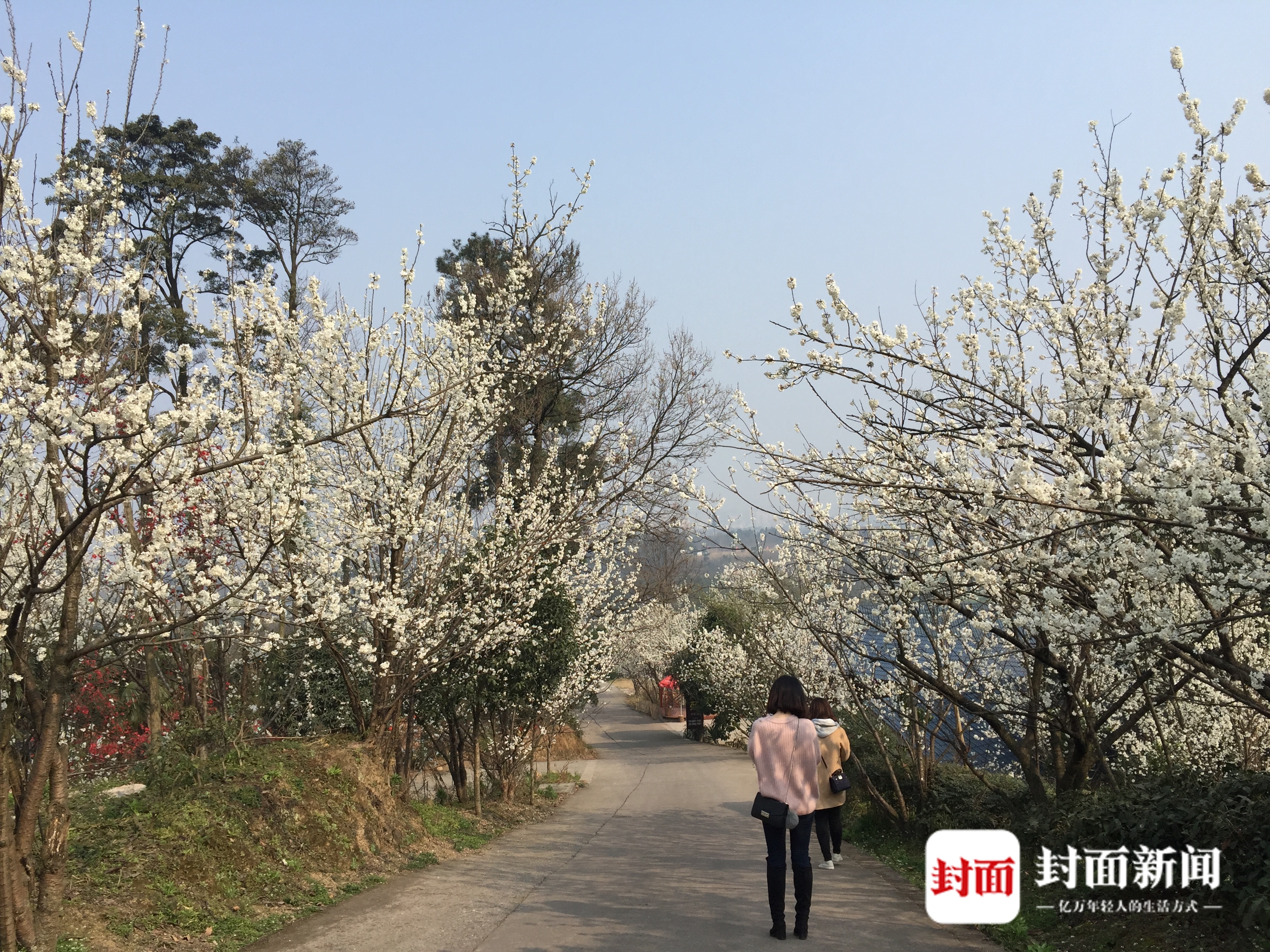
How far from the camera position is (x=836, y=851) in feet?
29.4

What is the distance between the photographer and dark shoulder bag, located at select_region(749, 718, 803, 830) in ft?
18.7

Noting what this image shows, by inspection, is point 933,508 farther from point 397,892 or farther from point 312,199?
point 312,199

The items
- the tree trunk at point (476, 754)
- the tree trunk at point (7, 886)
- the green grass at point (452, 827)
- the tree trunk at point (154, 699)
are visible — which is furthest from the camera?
the tree trunk at point (476, 754)

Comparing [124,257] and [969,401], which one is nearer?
[124,257]

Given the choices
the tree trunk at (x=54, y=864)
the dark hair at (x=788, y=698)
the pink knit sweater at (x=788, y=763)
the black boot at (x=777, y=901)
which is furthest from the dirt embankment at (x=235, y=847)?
the dark hair at (x=788, y=698)

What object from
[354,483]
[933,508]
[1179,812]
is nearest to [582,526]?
[354,483]

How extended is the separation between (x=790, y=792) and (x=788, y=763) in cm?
18

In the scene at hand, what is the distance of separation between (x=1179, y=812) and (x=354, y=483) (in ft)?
26.0

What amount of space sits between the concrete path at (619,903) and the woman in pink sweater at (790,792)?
0.81 feet

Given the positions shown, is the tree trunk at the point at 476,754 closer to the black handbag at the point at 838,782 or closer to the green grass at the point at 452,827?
the green grass at the point at 452,827

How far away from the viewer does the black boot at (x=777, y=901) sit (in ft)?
18.7

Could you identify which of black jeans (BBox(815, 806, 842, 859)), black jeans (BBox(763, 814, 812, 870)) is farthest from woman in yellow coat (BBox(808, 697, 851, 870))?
black jeans (BBox(763, 814, 812, 870))

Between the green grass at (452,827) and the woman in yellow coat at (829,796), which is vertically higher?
the woman in yellow coat at (829,796)

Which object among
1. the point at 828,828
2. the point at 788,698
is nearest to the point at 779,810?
the point at 788,698
